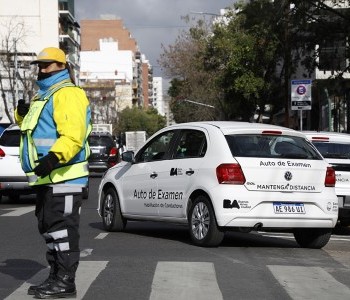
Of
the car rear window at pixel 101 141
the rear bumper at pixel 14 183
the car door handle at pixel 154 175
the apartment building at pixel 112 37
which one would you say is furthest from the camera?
the apartment building at pixel 112 37

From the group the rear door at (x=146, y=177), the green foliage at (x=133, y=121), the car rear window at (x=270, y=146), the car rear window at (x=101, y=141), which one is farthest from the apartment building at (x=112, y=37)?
the car rear window at (x=270, y=146)

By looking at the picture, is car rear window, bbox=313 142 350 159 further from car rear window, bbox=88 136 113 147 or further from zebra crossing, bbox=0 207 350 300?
car rear window, bbox=88 136 113 147

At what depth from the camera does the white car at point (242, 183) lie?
33.8 ft

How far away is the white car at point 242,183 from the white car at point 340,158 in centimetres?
162

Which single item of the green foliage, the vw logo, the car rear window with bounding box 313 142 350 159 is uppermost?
the car rear window with bounding box 313 142 350 159

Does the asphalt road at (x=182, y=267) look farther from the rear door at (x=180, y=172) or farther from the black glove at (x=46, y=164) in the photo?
the black glove at (x=46, y=164)

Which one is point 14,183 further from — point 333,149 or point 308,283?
point 308,283

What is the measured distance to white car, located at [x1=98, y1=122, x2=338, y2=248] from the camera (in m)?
10.3

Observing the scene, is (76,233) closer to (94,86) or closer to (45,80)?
(45,80)

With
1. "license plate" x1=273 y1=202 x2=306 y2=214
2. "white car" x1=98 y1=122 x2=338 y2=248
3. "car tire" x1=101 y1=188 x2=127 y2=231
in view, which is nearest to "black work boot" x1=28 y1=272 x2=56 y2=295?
"white car" x1=98 y1=122 x2=338 y2=248

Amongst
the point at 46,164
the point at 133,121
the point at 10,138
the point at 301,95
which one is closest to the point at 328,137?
the point at 46,164

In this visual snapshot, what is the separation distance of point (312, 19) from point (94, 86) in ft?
342

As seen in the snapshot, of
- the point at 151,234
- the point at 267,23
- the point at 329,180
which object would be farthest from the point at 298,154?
the point at 267,23

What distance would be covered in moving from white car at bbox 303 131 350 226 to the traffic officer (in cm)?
683
